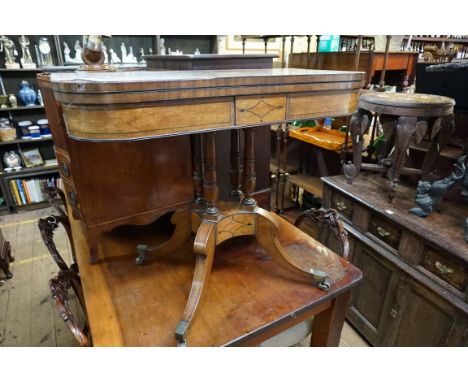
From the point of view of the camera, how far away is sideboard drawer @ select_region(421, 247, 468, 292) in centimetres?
101

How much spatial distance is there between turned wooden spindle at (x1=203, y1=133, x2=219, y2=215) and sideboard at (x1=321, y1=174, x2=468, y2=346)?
76 centimetres

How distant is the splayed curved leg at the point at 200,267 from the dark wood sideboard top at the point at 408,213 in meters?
0.76

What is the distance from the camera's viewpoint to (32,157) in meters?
2.67

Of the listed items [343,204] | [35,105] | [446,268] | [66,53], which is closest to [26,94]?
[35,105]

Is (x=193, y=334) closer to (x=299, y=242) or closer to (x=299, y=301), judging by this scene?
(x=299, y=301)

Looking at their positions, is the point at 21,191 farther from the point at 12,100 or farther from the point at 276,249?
the point at 276,249

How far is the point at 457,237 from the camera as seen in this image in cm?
107

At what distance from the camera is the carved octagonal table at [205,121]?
0.54 m

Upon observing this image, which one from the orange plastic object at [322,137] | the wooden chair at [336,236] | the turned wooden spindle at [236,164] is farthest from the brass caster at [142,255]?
the orange plastic object at [322,137]

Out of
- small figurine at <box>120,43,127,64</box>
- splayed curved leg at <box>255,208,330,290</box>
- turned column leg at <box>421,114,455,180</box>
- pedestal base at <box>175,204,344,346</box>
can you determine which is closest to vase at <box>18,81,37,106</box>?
small figurine at <box>120,43,127,64</box>

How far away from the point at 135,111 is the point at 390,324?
4.15 feet

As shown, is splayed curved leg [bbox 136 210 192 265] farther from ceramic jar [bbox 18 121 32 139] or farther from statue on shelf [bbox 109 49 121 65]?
statue on shelf [bbox 109 49 121 65]

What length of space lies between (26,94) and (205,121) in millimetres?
2543

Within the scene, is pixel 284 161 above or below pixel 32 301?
above
